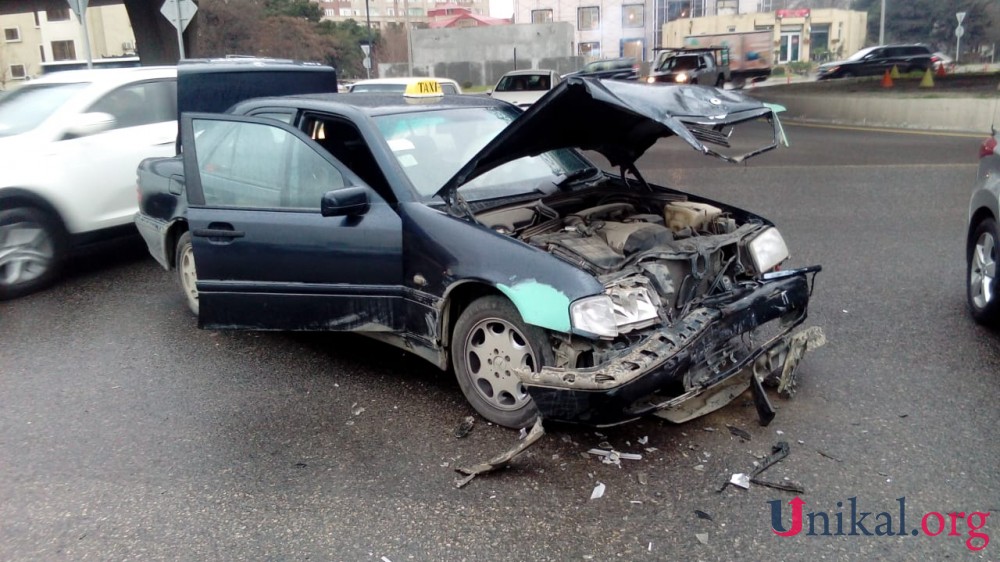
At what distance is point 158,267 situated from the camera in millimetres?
7891

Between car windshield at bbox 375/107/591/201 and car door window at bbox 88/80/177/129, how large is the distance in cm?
389

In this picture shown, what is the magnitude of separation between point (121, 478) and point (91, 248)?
544 centimetres

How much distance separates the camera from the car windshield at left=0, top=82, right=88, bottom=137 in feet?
23.6

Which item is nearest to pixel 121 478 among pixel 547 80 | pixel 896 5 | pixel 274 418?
pixel 274 418

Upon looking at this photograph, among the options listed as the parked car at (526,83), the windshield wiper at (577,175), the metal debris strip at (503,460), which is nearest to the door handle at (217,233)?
the windshield wiper at (577,175)

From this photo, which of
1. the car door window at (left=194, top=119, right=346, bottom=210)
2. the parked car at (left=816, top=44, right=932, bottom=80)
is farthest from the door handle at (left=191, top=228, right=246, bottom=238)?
the parked car at (left=816, top=44, right=932, bottom=80)

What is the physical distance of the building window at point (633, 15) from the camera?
71938 millimetres

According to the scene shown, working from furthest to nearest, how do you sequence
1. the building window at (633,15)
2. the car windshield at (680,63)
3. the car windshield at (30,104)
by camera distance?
the building window at (633,15) → the car windshield at (680,63) → the car windshield at (30,104)

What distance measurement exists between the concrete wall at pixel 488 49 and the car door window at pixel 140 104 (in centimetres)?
4369

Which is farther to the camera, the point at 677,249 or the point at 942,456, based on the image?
the point at 677,249

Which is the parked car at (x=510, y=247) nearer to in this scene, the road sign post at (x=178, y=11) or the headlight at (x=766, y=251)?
the headlight at (x=766, y=251)

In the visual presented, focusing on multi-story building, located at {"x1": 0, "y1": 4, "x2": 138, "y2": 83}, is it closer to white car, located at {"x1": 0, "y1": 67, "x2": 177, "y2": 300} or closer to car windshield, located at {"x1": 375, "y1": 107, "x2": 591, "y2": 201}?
white car, located at {"x1": 0, "y1": 67, "x2": 177, "y2": 300}

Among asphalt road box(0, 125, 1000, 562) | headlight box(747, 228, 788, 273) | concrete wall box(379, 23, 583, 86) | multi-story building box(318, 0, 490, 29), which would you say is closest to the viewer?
asphalt road box(0, 125, 1000, 562)

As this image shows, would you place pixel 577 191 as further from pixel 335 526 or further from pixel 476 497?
pixel 335 526
